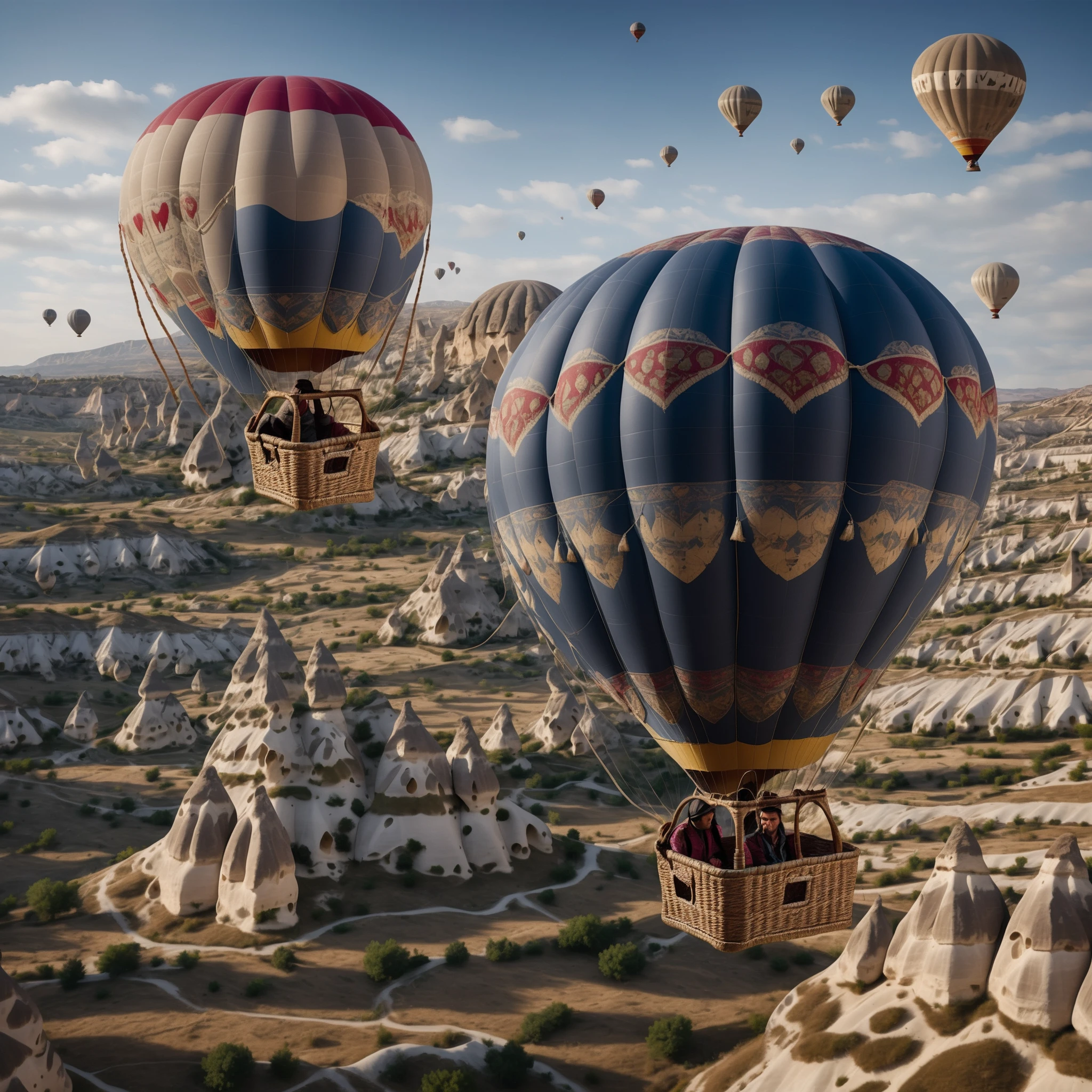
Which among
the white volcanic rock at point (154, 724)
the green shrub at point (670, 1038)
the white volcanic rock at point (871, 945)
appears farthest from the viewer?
the white volcanic rock at point (154, 724)

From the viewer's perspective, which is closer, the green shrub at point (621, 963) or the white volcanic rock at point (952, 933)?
the white volcanic rock at point (952, 933)

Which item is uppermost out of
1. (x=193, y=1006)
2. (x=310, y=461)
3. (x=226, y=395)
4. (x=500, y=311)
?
(x=500, y=311)

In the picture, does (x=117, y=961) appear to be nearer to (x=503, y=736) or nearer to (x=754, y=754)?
(x=754, y=754)

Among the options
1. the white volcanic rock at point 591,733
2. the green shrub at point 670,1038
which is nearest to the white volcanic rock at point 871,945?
the green shrub at point 670,1038

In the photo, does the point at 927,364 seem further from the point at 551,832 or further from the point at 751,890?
the point at 551,832

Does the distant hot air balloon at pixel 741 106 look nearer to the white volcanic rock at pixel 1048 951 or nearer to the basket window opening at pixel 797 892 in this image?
the white volcanic rock at pixel 1048 951

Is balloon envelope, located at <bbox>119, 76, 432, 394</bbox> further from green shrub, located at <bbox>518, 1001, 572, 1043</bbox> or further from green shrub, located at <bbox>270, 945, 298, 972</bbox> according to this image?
green shrub, located at <bbox>518, 1001, 572, 1043</bbox>

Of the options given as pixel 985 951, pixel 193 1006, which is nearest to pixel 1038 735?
pixel 985 951

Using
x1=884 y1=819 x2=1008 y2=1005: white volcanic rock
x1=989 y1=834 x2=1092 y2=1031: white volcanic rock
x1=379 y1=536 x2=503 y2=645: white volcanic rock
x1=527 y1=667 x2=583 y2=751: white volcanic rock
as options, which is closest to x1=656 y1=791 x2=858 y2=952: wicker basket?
x1=989 y1=834 x2=1092 y2=1031: white volcanic rock
